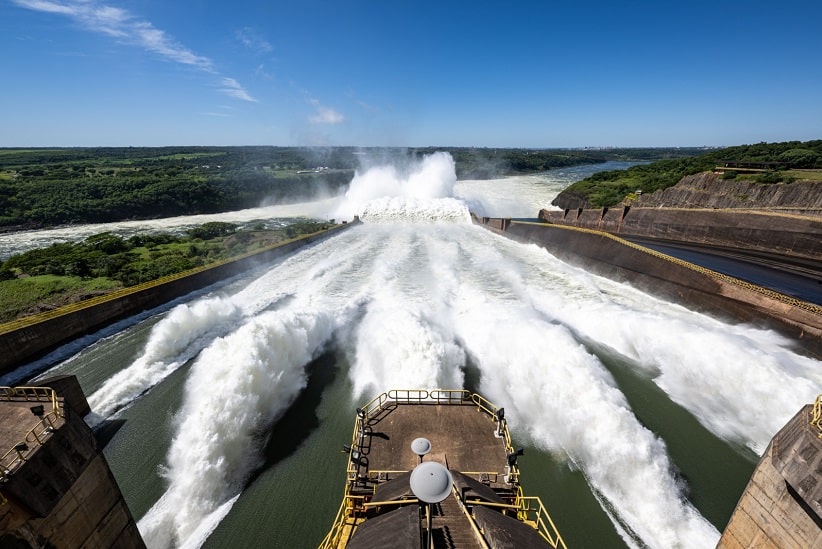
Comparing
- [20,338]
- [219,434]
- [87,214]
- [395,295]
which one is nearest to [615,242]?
[395,295]

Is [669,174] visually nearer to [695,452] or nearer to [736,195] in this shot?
[736,195]

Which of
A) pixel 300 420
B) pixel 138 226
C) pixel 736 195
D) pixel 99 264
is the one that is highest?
pixel 736 195

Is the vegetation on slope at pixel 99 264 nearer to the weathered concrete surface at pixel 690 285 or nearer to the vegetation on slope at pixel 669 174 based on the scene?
the weathered concrete surface at pixel 690 285

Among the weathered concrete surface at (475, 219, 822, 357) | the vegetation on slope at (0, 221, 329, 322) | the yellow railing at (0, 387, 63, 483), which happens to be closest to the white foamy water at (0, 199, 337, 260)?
the vegetation on slope at (0, 221, 329, 322)

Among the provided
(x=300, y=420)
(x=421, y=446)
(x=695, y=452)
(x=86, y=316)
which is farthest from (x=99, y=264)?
(x=695, y=452)

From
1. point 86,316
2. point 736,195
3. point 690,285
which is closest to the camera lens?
point 86,316

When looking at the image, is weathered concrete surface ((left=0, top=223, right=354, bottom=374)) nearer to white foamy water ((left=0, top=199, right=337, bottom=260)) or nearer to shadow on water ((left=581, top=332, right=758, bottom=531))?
shadow on water ((left=581, top=332, right=758, bottom=531))

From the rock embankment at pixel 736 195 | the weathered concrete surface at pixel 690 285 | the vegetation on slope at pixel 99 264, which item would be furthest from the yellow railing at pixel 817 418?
the rock embankment at pixel 736 195
